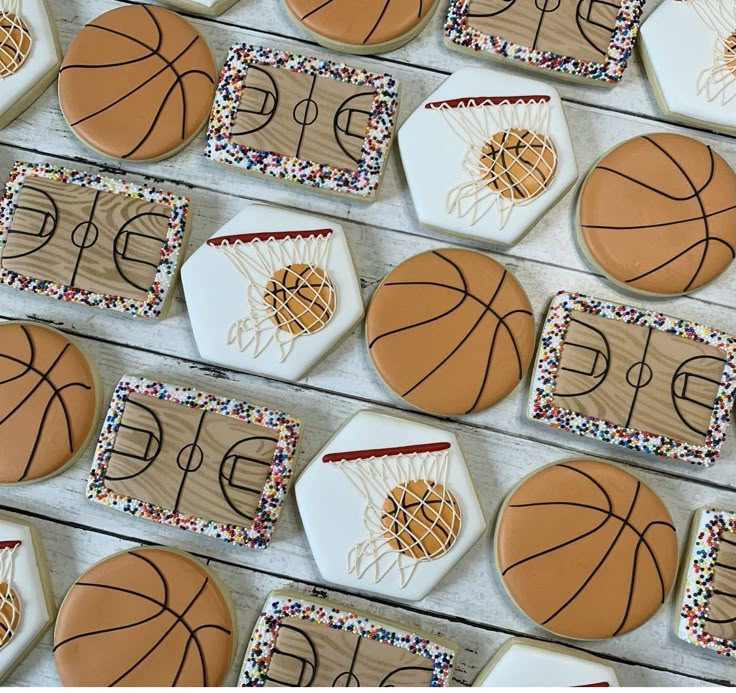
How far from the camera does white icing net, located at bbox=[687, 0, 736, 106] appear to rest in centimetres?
198

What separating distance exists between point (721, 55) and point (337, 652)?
6.52 feet

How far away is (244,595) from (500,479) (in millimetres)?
807

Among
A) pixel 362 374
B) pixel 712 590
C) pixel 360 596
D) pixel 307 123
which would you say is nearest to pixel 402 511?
pixel 360 596

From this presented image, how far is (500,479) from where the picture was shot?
201cm

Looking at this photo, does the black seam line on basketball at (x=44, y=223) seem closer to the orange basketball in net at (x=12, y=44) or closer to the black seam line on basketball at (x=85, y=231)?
the black seam line on basketball at (x=85, y=231)

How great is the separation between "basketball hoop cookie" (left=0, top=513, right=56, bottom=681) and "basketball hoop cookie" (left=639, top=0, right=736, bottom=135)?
2.21 meters

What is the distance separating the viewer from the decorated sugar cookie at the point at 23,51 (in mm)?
2016

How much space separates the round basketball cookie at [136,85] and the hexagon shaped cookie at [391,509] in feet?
3.36

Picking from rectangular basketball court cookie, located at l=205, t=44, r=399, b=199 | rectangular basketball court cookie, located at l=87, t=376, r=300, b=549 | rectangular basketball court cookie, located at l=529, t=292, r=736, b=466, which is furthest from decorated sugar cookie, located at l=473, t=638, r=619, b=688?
rectangular basketball court cookie, located at l=205, t=44, r=399, b=199

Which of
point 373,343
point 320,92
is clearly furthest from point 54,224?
point 373,343

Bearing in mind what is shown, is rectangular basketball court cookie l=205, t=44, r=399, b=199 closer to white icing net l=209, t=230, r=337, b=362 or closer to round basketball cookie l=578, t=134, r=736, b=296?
white icing net l=209, t=230, r=337, b=362

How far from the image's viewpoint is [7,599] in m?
1.89

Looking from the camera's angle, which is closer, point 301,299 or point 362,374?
point 301,299

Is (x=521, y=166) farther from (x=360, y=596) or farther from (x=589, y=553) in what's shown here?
(x=360, y=596)
